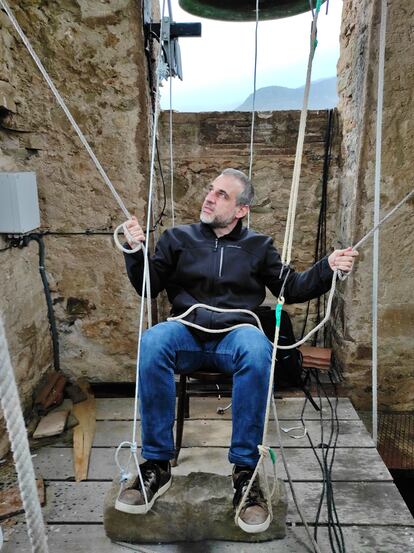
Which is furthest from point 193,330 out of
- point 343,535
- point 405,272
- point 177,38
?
point 177,38

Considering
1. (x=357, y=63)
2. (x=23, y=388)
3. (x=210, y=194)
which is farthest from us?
(x=357, y=63)

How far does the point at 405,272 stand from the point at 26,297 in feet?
6.13

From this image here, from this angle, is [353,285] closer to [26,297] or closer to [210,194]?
[210,194]

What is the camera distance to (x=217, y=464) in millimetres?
1827

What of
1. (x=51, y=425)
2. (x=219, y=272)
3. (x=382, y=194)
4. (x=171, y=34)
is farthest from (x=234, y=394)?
(x=171, y=34)

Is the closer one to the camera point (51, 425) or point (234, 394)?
point (234, 394)

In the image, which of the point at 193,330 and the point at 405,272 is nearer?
the point at 193,330

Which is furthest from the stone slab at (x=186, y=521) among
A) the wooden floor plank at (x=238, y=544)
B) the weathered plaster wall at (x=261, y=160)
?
the weathered plaster wall at (x=261, y=160)

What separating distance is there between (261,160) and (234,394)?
152 centimetres

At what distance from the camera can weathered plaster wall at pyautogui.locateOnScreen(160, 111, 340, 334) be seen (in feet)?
8.13

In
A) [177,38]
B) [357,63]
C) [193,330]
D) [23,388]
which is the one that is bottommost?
[23,388]

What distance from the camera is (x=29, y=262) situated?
7.07 ft

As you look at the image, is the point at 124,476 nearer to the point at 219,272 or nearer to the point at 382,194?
the point at 219,272

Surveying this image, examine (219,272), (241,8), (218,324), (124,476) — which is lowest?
(124,476)
